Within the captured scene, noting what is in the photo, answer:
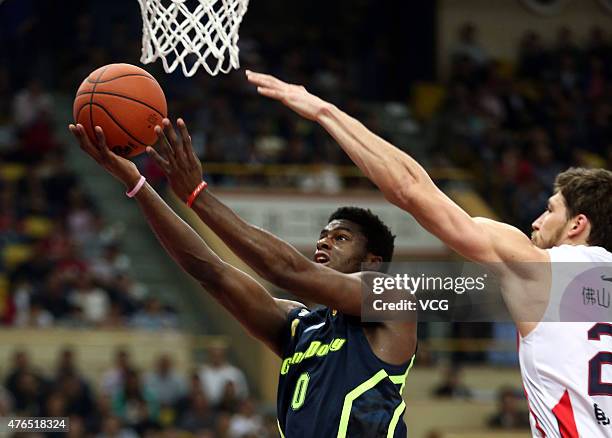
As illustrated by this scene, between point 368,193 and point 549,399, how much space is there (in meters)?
9.52

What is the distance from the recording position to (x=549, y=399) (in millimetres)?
3521

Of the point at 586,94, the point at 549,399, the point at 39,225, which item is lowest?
the point at 549,399

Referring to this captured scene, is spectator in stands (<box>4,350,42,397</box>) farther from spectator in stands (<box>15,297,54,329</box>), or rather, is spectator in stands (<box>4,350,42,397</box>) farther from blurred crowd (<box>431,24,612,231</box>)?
blurred crowd (<box>431,24,612,231</box>)

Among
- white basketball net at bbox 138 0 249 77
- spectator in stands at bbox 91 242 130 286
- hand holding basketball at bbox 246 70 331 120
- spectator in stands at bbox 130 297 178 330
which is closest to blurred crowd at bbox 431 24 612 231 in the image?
spectator in stands at bbox 130 297 178 330

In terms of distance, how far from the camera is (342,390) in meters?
3.89

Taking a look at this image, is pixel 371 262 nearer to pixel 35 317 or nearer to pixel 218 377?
pixel 218 377

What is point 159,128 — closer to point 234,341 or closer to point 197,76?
point 234,341

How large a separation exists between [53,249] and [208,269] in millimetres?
7422

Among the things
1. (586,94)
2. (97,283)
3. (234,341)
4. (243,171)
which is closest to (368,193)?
(243,171)

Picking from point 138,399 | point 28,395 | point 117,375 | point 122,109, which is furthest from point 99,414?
point 122,109

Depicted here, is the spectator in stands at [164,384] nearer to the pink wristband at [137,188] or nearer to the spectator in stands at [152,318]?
the spectator in stands at [152,318]

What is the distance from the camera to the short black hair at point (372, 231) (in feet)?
13.9

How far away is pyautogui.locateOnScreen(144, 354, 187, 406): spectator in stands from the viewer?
10.1m

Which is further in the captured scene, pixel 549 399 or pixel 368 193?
pixel 368 193
